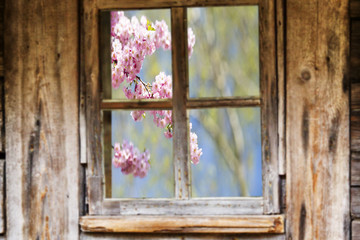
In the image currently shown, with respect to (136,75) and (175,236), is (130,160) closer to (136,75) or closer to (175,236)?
(136,75)

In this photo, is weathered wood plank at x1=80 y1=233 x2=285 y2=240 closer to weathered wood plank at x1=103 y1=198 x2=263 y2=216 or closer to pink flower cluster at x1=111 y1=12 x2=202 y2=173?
weathered wood plank at x1=103 y1=198 x2=263 y2=216

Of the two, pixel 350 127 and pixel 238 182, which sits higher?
pixel 350 127

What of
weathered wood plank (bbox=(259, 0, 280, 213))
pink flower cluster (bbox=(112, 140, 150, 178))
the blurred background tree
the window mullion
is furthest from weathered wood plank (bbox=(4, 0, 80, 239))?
the blurred background tree

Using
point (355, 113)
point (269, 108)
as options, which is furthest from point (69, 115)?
point (355, 113)

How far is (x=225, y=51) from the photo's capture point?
5602 mm

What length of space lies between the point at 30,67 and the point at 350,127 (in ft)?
3.89

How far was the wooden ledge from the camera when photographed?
1.53 m

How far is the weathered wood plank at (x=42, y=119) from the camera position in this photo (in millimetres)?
1617

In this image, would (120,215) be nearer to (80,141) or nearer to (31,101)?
(80,141)

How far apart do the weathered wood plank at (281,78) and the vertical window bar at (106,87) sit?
659 mm

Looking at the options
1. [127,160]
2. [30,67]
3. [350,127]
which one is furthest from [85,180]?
[127,160]

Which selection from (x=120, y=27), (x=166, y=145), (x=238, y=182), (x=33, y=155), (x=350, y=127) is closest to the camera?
(x=350, y=127)

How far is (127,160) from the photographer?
2887 millimetres

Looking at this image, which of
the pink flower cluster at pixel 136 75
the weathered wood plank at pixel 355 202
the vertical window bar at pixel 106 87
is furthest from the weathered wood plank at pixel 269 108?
the pink flower cluster at pixel 136 75
